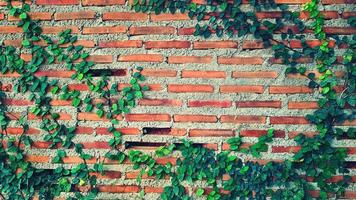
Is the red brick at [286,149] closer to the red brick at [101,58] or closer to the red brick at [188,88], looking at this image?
the red brick at [188,88]

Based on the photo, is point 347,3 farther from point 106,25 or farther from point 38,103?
point 38,103

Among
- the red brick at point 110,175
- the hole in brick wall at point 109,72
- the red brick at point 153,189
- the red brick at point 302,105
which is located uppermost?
the hole in brick wall at point 109,72

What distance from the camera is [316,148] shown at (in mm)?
2625

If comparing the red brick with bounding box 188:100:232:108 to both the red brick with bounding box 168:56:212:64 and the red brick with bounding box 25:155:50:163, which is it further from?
the red brick with bounding box 25:155:50:163

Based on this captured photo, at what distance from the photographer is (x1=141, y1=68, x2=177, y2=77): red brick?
106 inches

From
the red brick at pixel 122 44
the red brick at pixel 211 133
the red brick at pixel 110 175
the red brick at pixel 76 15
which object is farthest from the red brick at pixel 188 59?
the red brick at pixel 110 175

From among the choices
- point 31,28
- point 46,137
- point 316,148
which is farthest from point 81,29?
point 316,148

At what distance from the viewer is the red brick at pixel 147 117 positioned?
270 centimetres

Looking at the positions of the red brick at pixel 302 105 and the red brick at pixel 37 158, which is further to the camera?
the red brick at pixel 37 158

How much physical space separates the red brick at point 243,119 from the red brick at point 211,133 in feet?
0.23

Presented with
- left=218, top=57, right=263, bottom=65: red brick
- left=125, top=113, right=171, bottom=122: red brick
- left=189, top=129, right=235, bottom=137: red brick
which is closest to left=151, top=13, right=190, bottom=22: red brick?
left=218, top=57, right=263, bottom=65: red brick

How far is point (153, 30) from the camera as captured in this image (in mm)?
2678

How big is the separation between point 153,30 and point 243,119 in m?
0.86

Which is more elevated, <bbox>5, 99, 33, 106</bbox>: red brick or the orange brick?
<bbox>5, 99, 33, 106</bbox>: red brick
